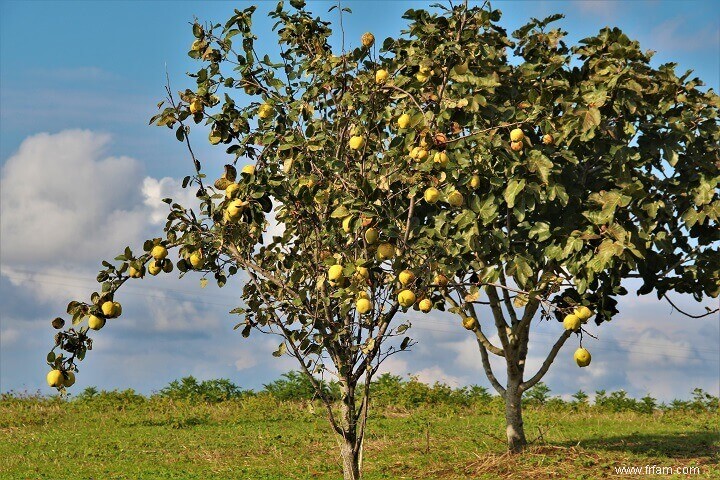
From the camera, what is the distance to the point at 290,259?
720 centimetres

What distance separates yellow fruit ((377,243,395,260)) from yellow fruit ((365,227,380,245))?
0.08m

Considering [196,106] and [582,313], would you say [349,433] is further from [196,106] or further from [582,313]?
[196,106]

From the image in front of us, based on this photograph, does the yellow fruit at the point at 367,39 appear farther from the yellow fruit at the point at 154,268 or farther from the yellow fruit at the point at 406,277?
the yellow fruit at the point at 154,268

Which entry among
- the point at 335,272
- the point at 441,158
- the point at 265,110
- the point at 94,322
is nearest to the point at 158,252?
the point at 94,322

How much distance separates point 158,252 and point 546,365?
21.8 feet

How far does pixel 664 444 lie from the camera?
13047 millimetres

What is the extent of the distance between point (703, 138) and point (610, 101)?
81.4 inches

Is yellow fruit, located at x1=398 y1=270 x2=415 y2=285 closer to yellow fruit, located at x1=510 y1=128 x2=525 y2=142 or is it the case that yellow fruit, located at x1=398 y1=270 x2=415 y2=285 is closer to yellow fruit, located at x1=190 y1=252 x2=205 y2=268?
yellow fruit, located at x1=510 y1=128 x2=525 y2=142

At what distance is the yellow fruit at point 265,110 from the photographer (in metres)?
6.94

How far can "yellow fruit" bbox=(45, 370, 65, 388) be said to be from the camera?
242 inches

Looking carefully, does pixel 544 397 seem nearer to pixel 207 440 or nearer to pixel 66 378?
pixel 207 440

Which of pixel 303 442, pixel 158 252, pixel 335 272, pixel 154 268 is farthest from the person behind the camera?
pixel 303 442

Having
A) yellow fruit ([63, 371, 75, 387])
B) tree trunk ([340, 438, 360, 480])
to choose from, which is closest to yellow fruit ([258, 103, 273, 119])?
yellow fruit ([63, 371, 75, 387])

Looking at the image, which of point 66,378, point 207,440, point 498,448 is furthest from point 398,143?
point 207,440
